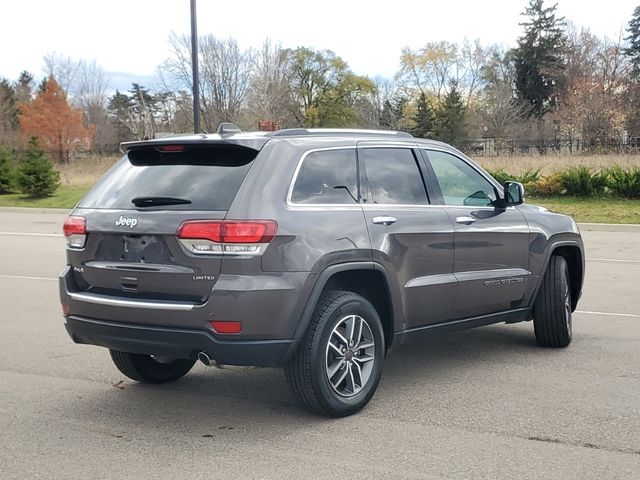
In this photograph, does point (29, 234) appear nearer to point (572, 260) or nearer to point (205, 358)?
point (572, 260)

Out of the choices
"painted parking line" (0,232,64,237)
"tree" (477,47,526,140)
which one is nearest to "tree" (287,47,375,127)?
"tree" (477,47,526,140)

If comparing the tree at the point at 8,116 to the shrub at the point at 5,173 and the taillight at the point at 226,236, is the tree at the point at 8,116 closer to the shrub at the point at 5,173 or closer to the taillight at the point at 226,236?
the shrub at the point at 5,173

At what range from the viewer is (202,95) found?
46.8 m

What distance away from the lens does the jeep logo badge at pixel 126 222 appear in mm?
4754

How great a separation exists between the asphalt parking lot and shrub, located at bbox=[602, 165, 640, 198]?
16.8 m

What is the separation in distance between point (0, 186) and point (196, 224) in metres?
30.6

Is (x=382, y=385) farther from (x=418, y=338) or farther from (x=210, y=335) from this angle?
(x=210, y=335)

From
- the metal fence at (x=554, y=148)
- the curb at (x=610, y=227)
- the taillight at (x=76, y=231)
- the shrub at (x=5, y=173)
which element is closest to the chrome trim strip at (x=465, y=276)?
the taillight at (x=76, y=231)

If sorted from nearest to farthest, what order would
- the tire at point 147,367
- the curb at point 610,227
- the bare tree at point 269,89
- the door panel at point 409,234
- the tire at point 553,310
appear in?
the door panel at point 409,234 < the tire at point 147,367 < the tire at point 553,310 < the curb at point 610,227 < the bare tree at point 269,89

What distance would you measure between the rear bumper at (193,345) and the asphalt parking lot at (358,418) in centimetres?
51

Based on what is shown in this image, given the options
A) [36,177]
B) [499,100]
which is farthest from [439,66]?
[36,177]

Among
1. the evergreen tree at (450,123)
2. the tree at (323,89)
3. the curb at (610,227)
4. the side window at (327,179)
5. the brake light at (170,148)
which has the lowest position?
the curb at (610,227)

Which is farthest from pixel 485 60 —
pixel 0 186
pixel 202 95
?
pixel 0 186

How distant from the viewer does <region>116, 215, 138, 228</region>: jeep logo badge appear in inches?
187
